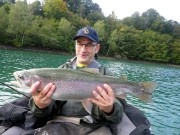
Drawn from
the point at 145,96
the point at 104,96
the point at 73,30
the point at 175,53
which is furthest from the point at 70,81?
the point at 175,53

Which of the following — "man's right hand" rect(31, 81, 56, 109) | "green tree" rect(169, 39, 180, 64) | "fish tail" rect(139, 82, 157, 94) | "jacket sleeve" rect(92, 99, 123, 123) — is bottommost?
"green tree" rect(169, 39, 180, 64)

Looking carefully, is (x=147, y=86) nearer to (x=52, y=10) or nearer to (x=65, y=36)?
(x=65, y=36)

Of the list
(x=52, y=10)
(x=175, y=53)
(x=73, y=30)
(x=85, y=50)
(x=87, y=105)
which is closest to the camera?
(x=87, y=105)

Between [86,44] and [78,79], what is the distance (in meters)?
1.19

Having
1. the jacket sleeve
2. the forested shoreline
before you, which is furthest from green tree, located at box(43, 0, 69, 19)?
the jacket sleeve

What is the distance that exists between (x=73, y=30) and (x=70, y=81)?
77.7m

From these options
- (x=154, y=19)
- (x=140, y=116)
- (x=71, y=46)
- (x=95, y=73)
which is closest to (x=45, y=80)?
(x=95, y=73)

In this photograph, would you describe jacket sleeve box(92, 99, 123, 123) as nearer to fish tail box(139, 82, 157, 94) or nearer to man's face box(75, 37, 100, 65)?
fish tail box(139, 82, 157, 94)

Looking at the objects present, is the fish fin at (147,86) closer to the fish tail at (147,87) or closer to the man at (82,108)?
the fish tail at (147,87)

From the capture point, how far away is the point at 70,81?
167 inches

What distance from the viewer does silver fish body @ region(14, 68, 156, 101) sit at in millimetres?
4070

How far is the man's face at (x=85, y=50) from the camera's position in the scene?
5196 mm

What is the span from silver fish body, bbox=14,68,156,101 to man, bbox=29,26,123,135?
0.13 m

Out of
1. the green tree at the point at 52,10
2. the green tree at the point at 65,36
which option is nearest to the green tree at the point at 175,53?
the green tree at the point at 65,36
